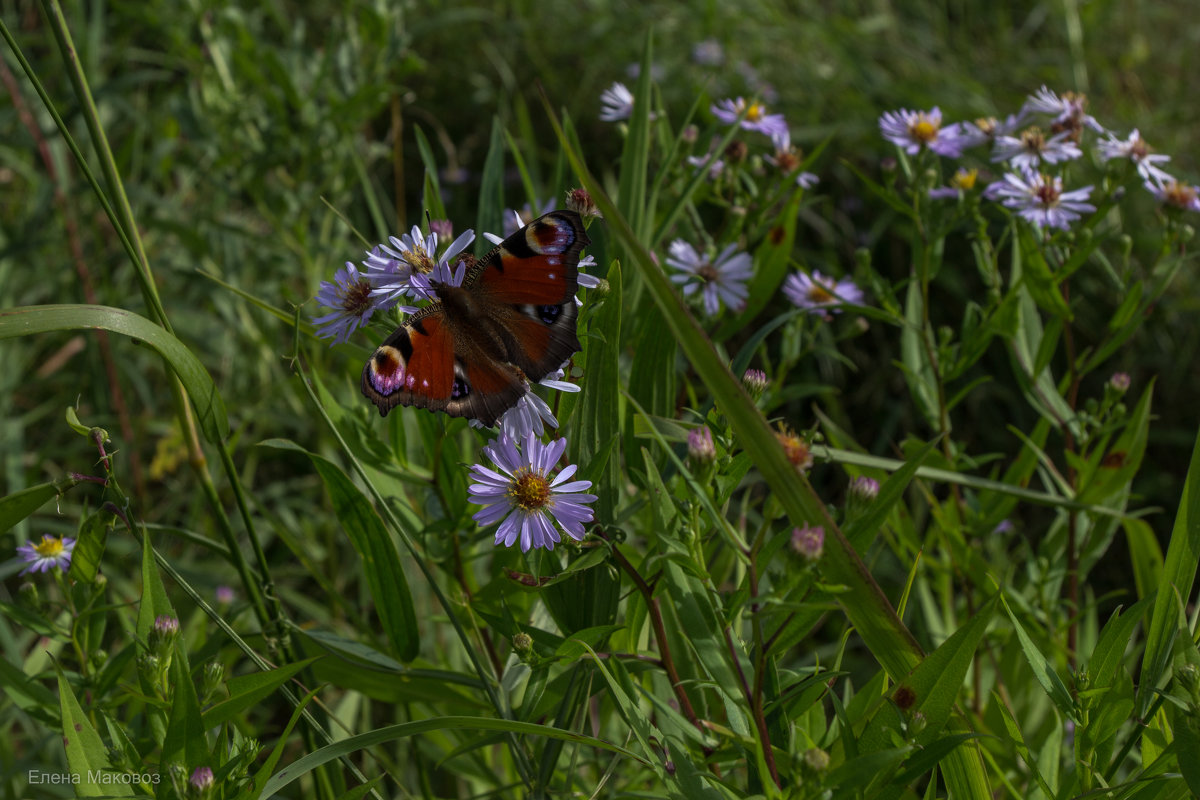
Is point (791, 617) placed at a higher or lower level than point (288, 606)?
higher

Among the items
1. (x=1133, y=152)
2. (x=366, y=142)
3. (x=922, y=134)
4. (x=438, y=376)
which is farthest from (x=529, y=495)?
(x=366, y=142)

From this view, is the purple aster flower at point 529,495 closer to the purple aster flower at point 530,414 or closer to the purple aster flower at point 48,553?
the purple aster flower at point 530,414

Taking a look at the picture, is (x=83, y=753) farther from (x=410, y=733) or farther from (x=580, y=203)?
(x=580, y=203)

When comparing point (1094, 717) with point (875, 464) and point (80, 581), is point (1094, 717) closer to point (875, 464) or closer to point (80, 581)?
point (875, 464)

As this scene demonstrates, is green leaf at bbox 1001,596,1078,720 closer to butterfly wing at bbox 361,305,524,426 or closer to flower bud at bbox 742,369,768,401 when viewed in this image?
flower bud at bbox 742,369,768,401

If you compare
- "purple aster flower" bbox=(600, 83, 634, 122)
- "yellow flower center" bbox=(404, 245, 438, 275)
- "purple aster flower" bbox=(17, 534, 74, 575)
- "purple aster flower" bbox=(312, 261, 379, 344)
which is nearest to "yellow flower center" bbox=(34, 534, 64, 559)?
"purple aster flower" bbox=(17, 534, 74, 575)

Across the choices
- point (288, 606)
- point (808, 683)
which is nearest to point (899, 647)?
point (808, 683)

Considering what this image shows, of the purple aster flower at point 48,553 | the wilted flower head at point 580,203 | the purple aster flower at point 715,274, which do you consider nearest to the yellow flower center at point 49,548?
the purple aster flower at point 48,553
